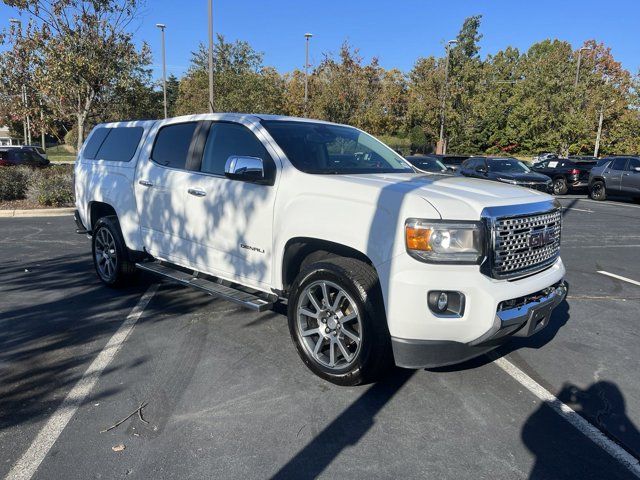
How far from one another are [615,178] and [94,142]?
59.3 feet

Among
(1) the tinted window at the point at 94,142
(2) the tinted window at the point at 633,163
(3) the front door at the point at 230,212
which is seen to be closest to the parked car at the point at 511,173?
(2) the tinted window at the point at 633,163

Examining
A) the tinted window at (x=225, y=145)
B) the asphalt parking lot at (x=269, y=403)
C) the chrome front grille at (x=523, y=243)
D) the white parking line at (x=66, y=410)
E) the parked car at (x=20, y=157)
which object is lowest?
the white parking line at (x=66, y=410)

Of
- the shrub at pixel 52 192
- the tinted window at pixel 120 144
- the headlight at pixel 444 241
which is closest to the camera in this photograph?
the headlight at pixel 444 241

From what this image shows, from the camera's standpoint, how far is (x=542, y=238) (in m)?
3.69

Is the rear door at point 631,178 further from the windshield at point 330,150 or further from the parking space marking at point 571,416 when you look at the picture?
the parking space marking at point 571,416

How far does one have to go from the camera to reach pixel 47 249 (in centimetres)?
842

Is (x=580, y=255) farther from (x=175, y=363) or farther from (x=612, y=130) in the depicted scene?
(x=612, y=130)

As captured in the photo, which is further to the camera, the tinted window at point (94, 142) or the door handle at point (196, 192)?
the tinted window at point (94, 142)

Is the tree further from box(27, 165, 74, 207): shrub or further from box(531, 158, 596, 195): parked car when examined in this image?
box(531, 158, 596, 195): parked car

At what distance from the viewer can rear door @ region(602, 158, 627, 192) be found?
18484mm

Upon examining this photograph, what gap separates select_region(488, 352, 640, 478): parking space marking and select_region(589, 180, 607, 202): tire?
1742 centimetres

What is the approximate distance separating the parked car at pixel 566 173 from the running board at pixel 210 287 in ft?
63.9

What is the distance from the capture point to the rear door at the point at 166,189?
4.95 m

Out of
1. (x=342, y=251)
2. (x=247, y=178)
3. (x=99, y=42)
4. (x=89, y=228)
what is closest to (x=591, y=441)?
(x=342, y=251)
